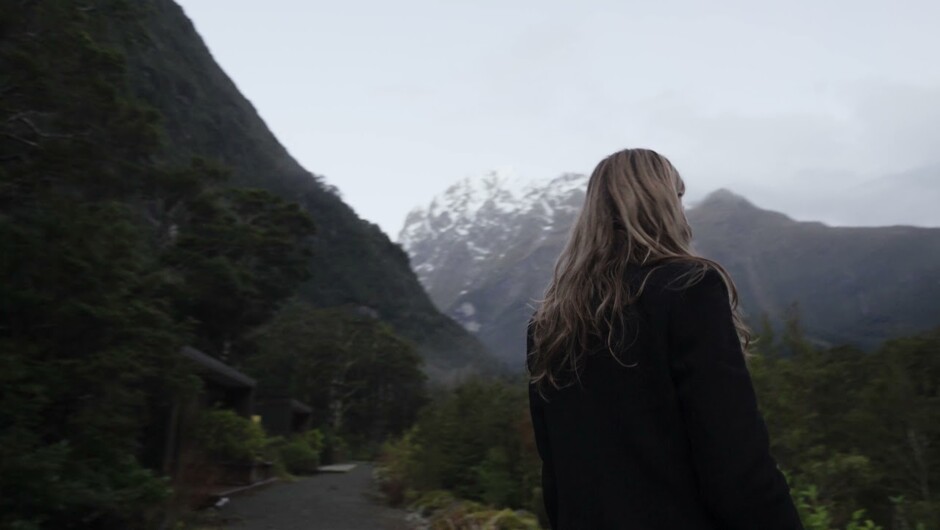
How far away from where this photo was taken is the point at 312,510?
15.2m

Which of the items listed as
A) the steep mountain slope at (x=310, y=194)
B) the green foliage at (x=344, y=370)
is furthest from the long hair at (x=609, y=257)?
the steep mountain slope at (x=310, y=194)

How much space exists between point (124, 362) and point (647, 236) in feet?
24.5

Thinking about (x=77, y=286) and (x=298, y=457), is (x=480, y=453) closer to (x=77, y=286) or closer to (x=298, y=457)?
(x=77, y=286)

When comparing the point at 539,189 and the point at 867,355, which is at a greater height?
the point at 539,189

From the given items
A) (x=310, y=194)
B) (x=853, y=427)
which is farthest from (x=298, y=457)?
(x=310, y=194)

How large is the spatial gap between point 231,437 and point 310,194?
4580 centimetres

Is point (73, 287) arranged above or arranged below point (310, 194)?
below

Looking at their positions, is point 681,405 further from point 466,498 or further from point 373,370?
point 373,370

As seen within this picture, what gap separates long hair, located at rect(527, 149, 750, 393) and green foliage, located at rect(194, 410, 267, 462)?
628 inches

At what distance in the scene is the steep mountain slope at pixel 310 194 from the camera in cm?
5462

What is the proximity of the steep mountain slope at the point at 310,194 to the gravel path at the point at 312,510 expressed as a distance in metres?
32.0

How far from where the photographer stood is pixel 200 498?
1100 centimetres

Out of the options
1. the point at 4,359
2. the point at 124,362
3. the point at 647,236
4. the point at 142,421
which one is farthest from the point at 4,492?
the point at 647,236

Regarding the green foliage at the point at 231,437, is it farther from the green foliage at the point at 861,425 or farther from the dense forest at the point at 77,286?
the green foliage at the point at 861,425
